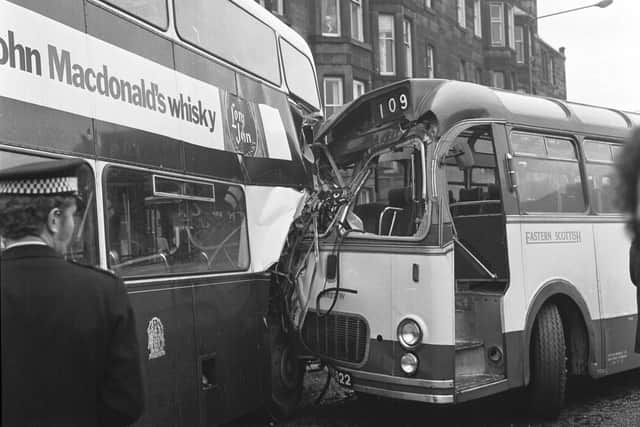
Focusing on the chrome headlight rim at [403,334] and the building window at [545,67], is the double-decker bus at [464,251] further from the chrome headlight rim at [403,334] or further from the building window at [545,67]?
the building window at [545,67]

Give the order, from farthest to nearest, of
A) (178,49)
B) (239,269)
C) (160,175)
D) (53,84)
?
(239,269) < (178,49) < (160,175) < (53,84)

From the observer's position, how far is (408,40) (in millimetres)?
30375

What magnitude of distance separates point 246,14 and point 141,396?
5394 mm

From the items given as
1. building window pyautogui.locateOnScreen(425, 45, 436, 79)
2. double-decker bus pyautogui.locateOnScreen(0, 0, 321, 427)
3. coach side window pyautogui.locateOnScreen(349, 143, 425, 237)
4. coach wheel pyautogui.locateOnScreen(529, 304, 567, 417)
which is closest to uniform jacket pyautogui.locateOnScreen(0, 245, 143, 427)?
double-decker bus pyautogui.locateOnScreen(0, 0, 321, 427)

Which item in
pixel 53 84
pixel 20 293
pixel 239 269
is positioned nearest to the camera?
pixel 20 293

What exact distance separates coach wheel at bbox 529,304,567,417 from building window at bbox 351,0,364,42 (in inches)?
850

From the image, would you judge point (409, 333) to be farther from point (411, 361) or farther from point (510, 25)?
point (510, 25)

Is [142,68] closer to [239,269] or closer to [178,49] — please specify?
[178,49]

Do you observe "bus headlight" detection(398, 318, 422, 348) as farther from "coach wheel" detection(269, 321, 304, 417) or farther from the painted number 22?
"coach wheel" detection(269, 321, 304, 417)

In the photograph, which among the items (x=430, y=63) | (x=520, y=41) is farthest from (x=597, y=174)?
(x=520, y=41)

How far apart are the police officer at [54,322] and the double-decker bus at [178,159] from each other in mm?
1709

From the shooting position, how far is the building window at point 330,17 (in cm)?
2641

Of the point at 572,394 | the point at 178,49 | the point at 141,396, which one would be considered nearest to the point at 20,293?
the point at 141,396

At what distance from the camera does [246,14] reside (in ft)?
24.7
